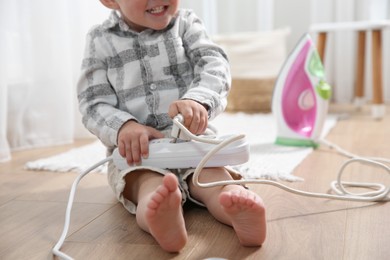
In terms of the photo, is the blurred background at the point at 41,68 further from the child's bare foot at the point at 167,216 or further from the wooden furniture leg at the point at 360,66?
the wooden furniture leg at the point at 360,66

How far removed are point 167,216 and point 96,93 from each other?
1.23 feet

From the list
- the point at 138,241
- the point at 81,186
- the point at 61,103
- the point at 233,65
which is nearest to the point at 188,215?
the point at 138,241

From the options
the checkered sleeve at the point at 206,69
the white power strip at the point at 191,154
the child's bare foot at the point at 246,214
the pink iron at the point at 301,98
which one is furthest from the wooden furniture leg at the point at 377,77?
the child's bare foot at the point at 246,214

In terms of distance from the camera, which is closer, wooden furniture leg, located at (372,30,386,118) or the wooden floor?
the wooden floor

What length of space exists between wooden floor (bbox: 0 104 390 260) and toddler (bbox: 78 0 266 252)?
0.06 meters

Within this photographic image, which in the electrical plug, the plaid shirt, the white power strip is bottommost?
the white power strip

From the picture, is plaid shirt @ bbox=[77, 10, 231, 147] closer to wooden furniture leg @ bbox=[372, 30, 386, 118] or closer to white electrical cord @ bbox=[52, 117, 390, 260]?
white electrical cord @ bbox=[52, 117, 390, 260]

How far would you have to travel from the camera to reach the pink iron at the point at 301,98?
1482mm

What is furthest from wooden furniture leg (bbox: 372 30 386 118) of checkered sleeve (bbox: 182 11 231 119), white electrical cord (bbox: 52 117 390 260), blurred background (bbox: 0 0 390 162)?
checkered sleeve (bbox: 182 11 231 119)

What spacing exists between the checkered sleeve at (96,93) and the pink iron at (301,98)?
0.64 m

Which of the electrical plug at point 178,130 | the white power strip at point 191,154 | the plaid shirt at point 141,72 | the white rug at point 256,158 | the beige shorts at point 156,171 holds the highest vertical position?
the plaid shirt at point 141,72

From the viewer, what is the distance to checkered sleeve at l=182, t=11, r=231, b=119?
3.03 ft

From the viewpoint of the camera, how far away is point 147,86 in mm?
1003

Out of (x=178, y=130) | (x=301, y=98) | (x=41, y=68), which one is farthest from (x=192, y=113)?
(x=41, y=68)
